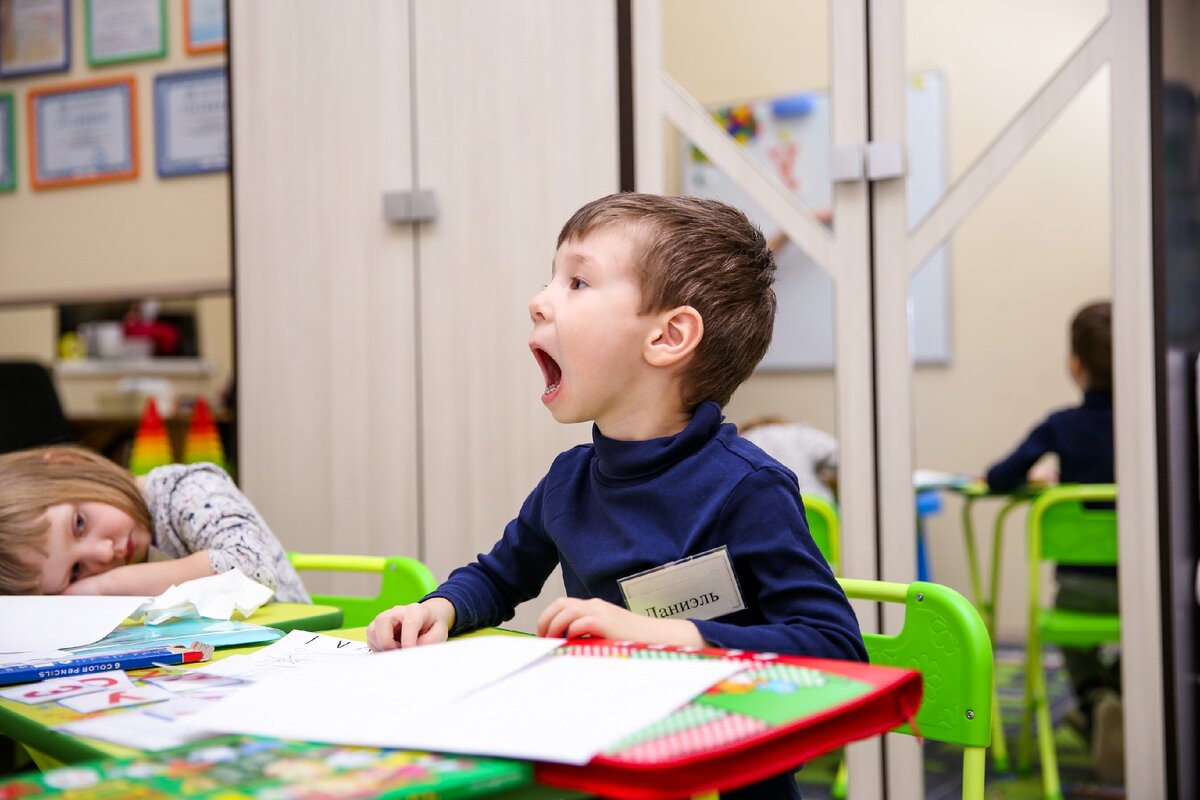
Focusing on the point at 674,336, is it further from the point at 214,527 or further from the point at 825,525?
the point at 825,525

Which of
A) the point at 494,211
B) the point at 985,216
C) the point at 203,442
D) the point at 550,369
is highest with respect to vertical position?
the point at 985,216

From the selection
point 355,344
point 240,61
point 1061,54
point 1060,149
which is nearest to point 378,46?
point 240,61

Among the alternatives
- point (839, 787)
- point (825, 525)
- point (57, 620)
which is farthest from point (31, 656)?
point (839, 787)

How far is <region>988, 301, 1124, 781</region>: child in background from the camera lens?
7.76 feet

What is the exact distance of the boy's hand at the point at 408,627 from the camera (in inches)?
33.9

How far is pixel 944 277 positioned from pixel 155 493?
2670mm

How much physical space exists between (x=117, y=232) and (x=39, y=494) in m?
3.20

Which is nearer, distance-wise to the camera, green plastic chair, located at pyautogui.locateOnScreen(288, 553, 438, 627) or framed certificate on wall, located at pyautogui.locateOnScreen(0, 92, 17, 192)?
green plastic chair, located at pyautogui.locateOnScreen(288, 553, 438, 627)

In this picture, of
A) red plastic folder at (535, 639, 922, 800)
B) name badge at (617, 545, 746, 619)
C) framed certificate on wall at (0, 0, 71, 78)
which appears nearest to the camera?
red plastic folder at (535, 639, 922, 800)

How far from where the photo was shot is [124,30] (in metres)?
4.16

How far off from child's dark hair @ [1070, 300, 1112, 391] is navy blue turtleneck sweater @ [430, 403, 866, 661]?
1451mm

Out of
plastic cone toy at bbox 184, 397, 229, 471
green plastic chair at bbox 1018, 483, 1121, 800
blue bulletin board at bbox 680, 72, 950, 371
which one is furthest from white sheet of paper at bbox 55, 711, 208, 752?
plastic cone toy at bbox 184, 397, 229, 471

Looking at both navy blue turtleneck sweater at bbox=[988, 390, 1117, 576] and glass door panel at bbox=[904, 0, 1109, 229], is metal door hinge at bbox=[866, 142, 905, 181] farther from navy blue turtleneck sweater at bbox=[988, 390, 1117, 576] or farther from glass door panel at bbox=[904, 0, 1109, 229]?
navy blue turtleneck sweater at bbox=[988, 390, 1117, 576]

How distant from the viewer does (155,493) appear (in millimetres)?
1577
